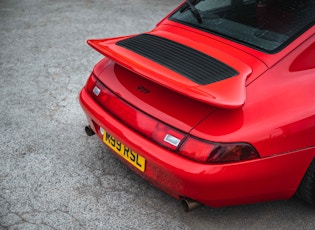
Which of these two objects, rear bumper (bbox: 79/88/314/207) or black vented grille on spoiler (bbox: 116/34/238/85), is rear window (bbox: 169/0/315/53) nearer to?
black vented grille on spoiler (bbox: 116/34/238/85)

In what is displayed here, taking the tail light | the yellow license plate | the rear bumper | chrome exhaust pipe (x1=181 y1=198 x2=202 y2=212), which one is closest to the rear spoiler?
the tail light

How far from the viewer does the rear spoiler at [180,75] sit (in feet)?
7.19

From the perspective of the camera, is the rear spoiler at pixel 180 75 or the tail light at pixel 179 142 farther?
the tail light at pixel 179 142

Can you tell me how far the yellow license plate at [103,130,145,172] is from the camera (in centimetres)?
263

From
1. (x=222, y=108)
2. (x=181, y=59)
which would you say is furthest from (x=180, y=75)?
(x=222, y=108)

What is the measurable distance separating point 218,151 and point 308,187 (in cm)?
82

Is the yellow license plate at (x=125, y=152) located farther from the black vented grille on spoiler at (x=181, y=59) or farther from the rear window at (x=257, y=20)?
the rear window at (x=257, y=20)

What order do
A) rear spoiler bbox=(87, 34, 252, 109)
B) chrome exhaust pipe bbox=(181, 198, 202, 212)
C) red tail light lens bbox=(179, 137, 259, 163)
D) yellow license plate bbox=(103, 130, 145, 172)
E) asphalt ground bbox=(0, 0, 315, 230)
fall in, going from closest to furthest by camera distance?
rear spoiler bbox=(87, 34, 252, 109), red tail light lens bbox=(179, 137, 259, 163), chrome exhaust pipe bbox=(181, 198, 202, 212), yellow license plate bbox=(103, 130, 145, 172), asphalt ground bbox=(0, 0, 315, 230)

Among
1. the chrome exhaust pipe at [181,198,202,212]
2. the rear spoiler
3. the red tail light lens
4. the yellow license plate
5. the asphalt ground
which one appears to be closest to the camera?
the rear spoiler

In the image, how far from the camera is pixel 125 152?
2729 mm

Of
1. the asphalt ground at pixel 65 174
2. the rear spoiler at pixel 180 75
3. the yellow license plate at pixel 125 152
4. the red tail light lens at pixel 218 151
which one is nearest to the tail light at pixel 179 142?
the red tail light lens at pixel 218 151

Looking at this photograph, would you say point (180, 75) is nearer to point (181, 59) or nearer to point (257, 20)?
point (181, 59)

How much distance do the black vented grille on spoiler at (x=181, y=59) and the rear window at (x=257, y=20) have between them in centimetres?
34

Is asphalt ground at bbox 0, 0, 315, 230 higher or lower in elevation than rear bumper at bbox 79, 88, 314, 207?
lower
